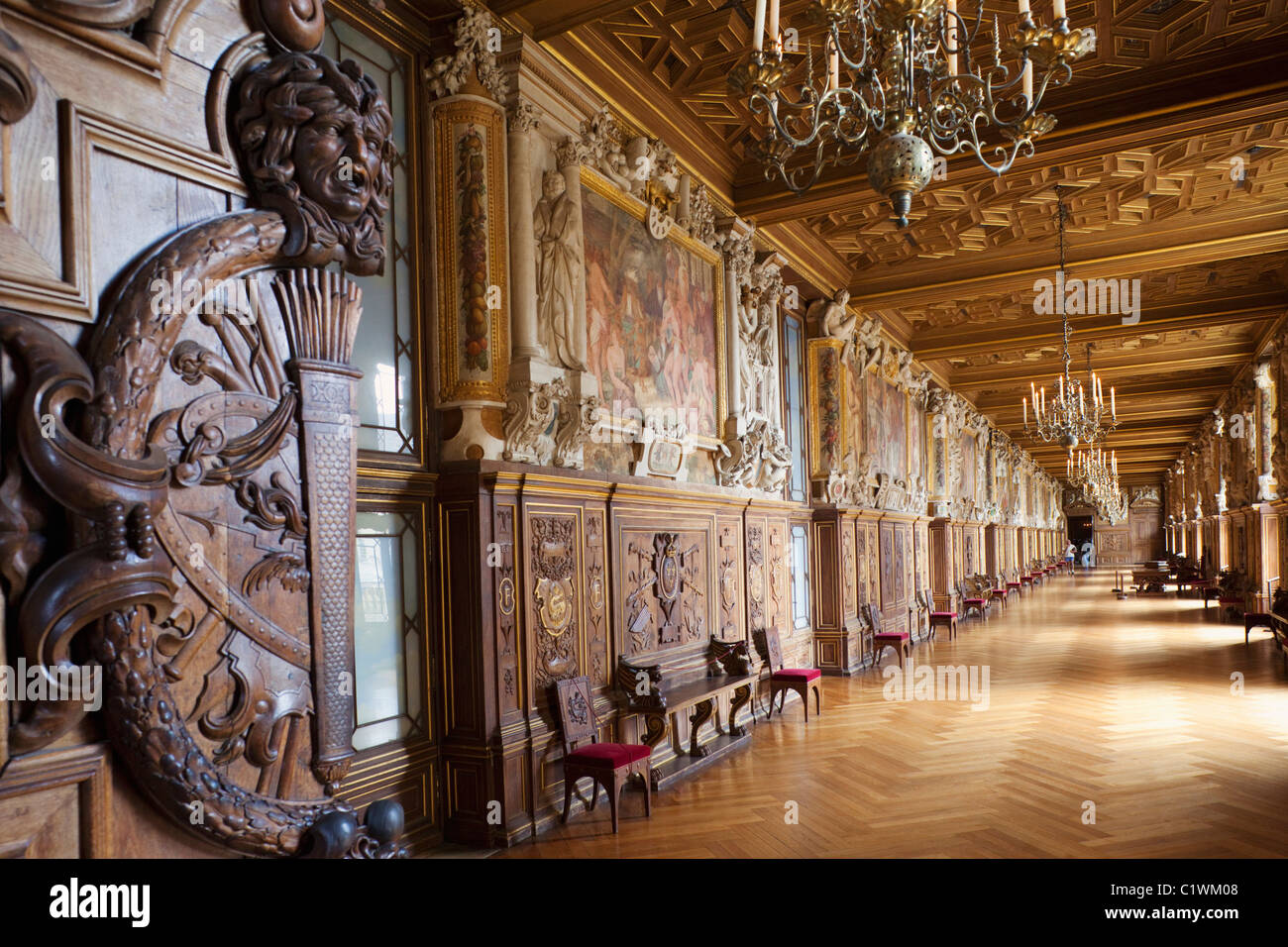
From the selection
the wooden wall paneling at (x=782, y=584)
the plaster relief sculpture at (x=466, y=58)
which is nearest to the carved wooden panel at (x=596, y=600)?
the plaster relief sculpture at (x=466, y=58)

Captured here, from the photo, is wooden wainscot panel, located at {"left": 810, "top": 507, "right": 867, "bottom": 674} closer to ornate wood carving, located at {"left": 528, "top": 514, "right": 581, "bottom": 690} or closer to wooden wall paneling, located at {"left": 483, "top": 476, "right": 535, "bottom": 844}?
ornate wood carving, located at {"left": 528, "top": 514, "right": 581, "bottom": 690}

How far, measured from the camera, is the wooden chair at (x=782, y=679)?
902 cm

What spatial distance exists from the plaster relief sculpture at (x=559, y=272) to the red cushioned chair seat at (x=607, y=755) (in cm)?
268

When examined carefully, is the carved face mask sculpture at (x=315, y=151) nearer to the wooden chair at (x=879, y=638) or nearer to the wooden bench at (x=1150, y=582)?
the wooden chair at (x=879, y=638)

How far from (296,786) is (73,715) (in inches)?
21.4

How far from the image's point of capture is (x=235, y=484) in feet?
6.03

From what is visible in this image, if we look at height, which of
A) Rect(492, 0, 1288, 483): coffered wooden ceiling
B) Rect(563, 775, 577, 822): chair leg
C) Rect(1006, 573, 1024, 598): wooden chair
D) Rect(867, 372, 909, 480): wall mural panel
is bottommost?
Rect(1006, 573, 1024, 598): wooden chair

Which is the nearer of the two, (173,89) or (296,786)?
(173,89)

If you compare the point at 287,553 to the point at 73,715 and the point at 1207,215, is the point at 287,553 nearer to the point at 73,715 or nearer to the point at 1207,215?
the point at 73,715

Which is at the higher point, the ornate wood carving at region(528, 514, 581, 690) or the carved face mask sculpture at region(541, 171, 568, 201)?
the carved face mask sculpture at region(541, 171, 568, 201)

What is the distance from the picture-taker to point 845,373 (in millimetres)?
12859

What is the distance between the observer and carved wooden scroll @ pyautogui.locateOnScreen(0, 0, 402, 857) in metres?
1.53

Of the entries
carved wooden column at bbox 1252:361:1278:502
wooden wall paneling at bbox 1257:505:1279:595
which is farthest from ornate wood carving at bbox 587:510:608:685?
wooden wall paneling at bbox 1257:505:1279:595

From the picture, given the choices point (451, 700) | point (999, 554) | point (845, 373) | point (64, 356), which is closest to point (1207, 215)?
point (845, 373)
